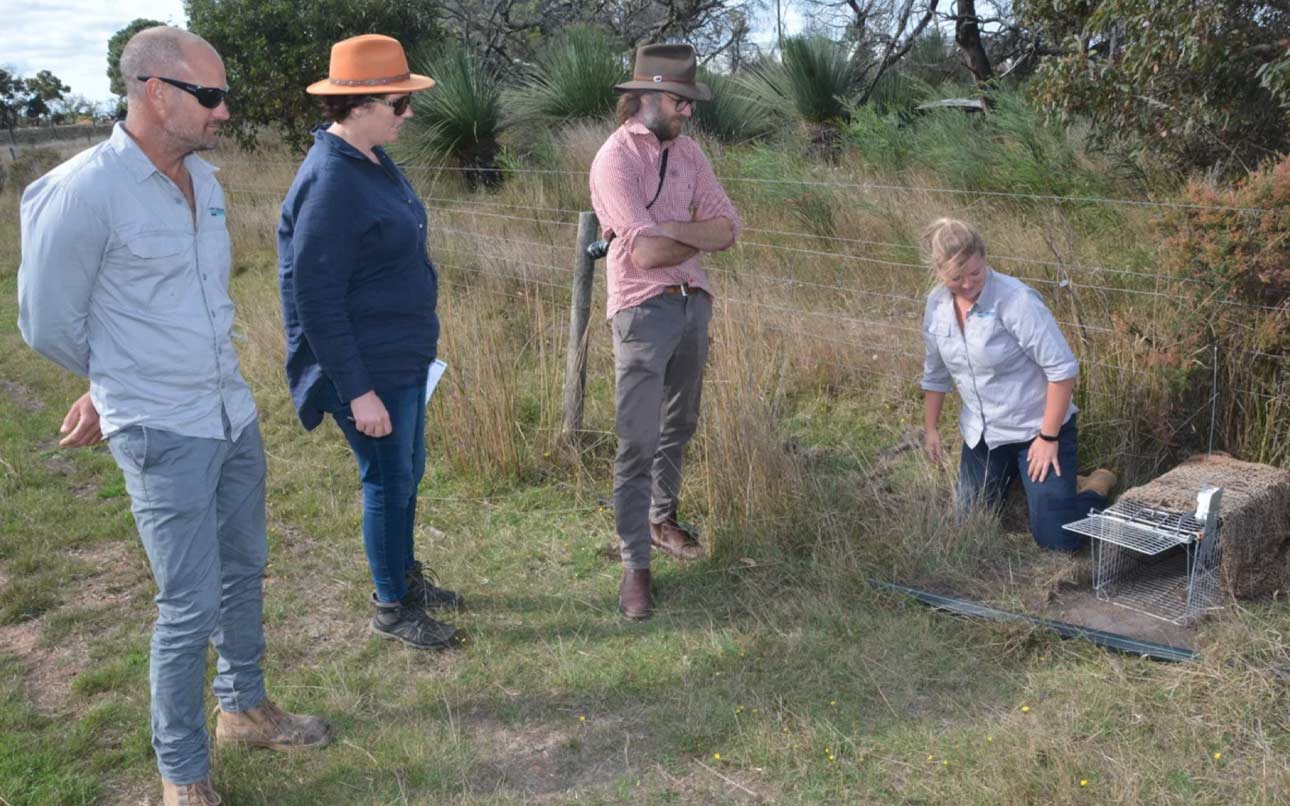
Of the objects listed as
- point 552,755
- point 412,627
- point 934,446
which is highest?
point 934,446

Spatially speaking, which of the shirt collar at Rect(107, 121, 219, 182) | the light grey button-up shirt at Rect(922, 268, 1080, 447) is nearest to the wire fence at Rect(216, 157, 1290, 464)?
the light grey button-up shirt at Rect(922, 268, 1080, 447)

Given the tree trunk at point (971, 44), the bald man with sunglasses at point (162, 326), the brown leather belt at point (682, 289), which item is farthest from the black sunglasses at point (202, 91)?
the tree trunk at point (971, 44)

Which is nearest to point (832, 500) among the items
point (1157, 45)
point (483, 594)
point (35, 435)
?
point (483, 594)

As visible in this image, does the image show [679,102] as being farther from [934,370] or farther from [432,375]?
[934,370]

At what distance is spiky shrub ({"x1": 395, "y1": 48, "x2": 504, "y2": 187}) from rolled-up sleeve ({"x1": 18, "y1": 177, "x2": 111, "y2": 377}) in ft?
27.7

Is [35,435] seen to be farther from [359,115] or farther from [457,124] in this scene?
[457,124]

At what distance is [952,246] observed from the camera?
12.1 feet

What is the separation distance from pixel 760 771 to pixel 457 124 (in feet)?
30.3

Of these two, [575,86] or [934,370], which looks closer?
[934,370]

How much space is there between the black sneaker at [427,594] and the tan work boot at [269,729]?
2.21ft

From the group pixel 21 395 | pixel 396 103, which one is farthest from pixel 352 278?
pixel 21 395

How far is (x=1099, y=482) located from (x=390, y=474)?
8.25 feet

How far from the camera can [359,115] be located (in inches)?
121

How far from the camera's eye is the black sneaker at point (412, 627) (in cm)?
352
